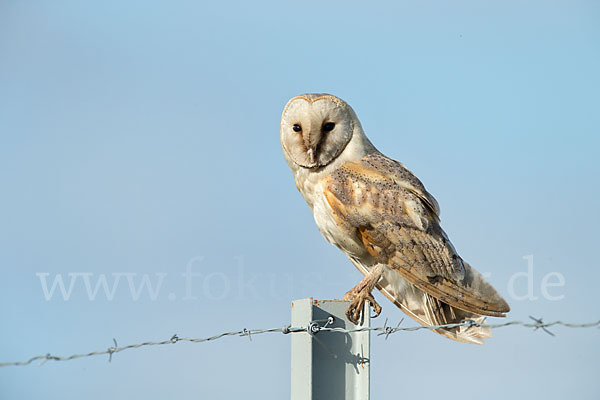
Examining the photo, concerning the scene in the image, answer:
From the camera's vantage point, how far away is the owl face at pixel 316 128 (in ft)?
17.1

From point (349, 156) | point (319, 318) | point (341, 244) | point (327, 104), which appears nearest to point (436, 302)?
point (341, 244)

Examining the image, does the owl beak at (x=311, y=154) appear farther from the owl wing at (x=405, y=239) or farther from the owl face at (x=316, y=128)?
the owl wing at (x=405, y=239)

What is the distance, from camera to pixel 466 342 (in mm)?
5043

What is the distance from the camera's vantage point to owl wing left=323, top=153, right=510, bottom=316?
5.01 metres

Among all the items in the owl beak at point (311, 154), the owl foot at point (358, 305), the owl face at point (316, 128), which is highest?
the owl face at point (316, 128)

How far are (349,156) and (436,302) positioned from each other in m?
1.22

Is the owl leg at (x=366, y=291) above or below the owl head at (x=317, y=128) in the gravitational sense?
below

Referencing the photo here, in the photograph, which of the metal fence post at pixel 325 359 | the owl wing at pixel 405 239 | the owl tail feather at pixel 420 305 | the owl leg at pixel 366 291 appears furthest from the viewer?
the owl tail feather at pixel 420 305

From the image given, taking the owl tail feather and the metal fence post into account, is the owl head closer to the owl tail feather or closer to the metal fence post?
the owl tail feather

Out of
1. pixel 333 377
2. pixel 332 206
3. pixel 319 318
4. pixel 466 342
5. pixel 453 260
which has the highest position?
pixel 332 206

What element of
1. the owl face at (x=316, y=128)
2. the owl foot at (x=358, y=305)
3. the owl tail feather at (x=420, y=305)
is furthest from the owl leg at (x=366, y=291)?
the owl face at (x=316, y=128)

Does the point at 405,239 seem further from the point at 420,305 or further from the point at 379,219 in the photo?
the point at 420,305

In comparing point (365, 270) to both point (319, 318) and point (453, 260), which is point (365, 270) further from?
point (319, 318)

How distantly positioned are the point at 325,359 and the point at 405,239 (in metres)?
1.75
